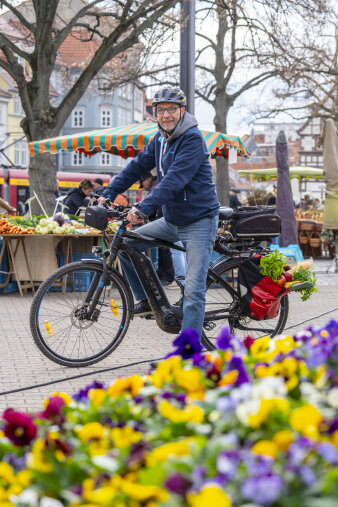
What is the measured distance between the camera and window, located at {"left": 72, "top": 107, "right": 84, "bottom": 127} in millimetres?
70750

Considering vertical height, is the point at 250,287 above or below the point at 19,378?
above

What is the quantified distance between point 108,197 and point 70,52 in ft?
208

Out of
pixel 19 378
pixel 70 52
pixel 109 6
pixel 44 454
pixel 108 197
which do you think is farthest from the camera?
pixel 70 52

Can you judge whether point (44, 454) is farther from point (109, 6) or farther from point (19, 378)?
point (109, 6)

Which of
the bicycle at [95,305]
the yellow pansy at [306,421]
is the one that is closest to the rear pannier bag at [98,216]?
the bicycle at [95,305]

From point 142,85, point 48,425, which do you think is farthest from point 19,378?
point 142,85

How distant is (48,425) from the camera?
225 cm

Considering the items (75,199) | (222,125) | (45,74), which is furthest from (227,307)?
(222,125)

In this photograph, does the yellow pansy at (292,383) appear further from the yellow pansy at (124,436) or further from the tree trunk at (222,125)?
the tree trunk at (222,125)

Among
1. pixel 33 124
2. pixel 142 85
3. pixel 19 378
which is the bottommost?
pixel 19 378

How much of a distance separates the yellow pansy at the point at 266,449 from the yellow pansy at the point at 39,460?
1.60ft

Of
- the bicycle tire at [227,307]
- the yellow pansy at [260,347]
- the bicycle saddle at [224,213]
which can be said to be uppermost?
the bicycle saddle at [224,213]

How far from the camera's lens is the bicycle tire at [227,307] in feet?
20.9

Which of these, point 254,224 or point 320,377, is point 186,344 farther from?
point 254,224
